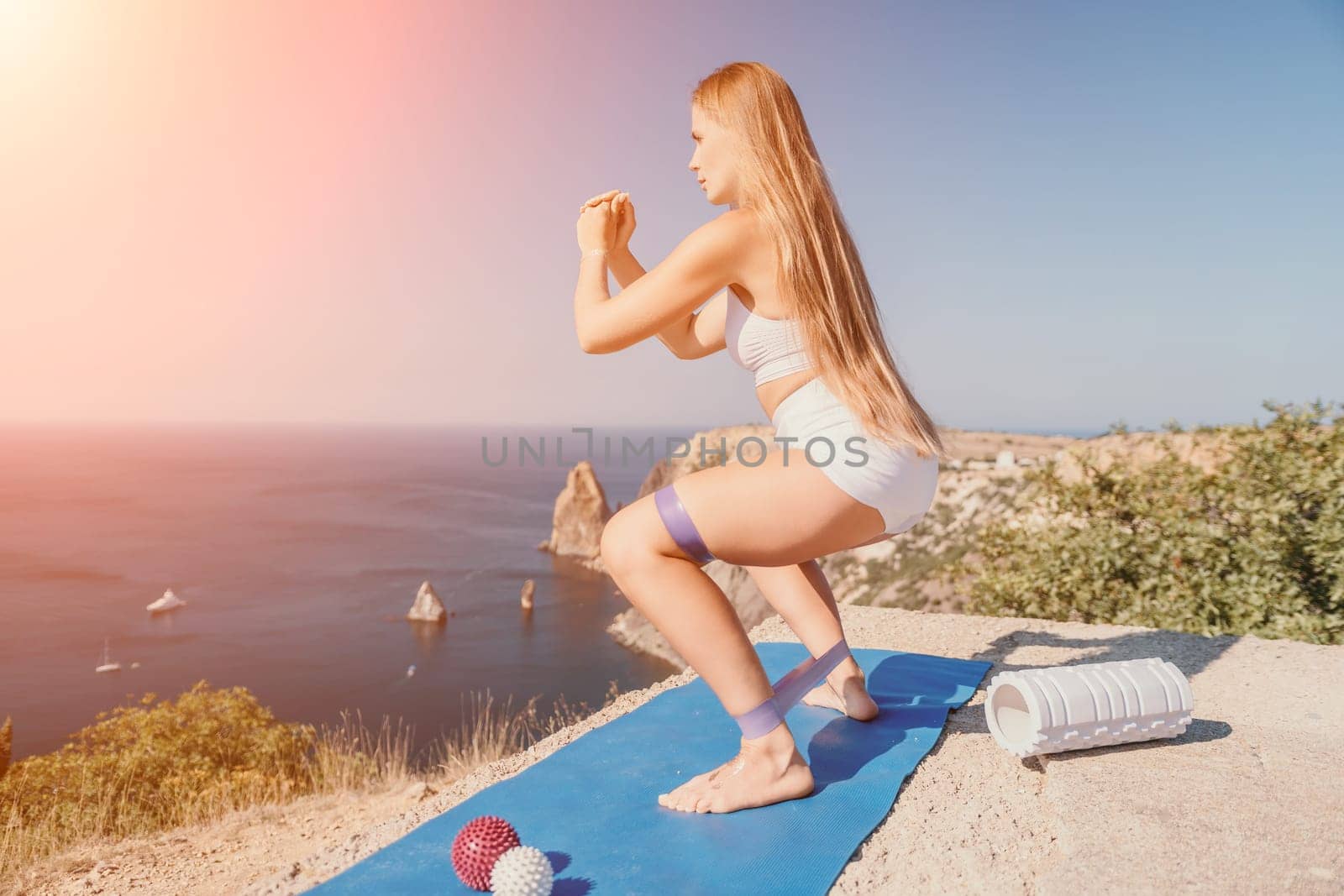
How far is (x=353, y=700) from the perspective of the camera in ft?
113

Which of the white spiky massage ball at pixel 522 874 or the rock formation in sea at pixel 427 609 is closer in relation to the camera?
the white spiky massage ball at pixel 522 874

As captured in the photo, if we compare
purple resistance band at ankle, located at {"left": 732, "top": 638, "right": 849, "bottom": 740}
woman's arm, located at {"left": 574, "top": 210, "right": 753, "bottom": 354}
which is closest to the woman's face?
woman's arm, located at {"left": 574, "top": 210, "right": 753, "bottom": 354}

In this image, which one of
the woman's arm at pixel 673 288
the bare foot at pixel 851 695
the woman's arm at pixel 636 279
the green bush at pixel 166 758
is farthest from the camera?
the green bush at pixel 166 758

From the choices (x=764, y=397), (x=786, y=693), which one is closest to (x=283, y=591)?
(x=786, y=693)

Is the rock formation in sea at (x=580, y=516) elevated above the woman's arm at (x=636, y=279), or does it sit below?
below

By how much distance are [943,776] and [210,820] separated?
117 inches

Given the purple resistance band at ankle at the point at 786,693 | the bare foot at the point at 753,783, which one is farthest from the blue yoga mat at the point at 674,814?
the purple resistance band at ankle at the point at 786,693

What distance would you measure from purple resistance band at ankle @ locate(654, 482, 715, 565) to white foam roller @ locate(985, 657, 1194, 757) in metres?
1.07

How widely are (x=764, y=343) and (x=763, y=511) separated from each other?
0.42 metres

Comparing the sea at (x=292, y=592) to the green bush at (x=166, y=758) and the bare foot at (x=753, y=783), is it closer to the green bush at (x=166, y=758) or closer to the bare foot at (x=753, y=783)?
the bare foot at (x=753, y=783)

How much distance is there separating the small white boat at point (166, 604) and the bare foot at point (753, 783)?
55.6 metres

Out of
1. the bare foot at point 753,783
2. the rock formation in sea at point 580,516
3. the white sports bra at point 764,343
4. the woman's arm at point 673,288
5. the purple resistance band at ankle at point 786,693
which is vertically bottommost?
the rock formation in sea at point 580,516

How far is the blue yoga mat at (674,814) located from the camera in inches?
63.5

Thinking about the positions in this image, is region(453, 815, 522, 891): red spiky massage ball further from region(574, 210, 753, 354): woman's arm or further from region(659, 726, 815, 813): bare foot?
region(574, 210, 753, 354): woman's arm
